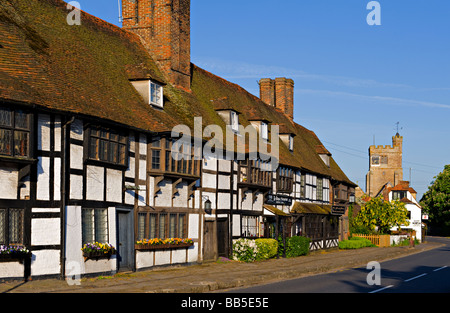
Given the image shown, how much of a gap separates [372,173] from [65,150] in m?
111

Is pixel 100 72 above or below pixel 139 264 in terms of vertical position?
above

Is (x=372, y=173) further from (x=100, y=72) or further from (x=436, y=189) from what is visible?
(x=100, y=72)

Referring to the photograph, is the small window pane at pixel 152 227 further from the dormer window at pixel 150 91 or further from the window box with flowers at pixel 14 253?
the window box with flowers at pixel 14 253

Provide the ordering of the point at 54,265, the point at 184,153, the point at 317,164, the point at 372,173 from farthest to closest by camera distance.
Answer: the point at 372,173 < the point at 317,164 < the point at 184,153 < the point at 54,265

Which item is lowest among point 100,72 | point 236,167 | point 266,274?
point 266,274

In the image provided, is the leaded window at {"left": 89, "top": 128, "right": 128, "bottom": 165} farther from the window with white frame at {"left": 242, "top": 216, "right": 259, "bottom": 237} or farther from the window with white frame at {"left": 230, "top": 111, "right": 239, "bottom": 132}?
the window with white frame at {"left": 242, "top": 216, "right": 259, "bottom": 237}

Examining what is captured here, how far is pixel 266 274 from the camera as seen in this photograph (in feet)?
71.0

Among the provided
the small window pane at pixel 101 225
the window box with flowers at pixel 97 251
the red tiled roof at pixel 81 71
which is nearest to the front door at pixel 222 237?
the red tiled roof at pixel 81 71

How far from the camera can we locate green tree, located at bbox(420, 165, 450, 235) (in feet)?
286

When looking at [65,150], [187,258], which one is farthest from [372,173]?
[65,150]

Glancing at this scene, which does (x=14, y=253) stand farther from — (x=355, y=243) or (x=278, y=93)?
(x=355, y=243)

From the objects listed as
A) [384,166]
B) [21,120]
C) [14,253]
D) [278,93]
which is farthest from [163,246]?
[384,166]

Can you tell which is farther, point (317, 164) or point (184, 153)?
point (317, 164)

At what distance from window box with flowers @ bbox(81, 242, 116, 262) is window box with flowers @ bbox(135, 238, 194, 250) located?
1933mm
